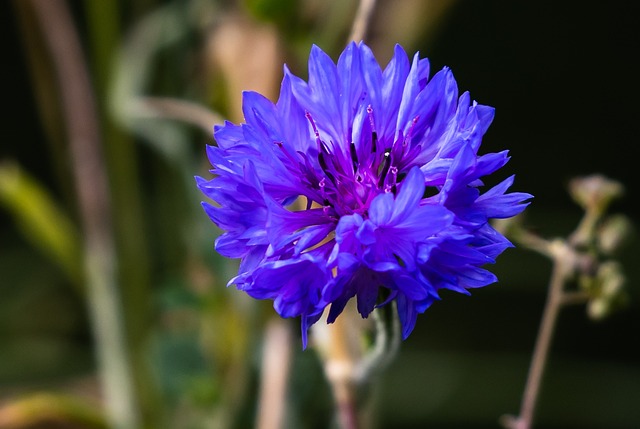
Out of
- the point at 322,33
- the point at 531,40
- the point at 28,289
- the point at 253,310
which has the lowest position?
the point at 253,310

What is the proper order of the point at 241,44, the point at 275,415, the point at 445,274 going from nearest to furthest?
the point at 445,274
the point at 275,415
the point at 241,44

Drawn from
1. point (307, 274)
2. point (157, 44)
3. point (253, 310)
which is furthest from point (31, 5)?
point (307, 274)

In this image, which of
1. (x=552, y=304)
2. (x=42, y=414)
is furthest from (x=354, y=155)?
(x=42, y=414)

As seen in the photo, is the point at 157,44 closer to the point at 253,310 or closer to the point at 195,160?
the point at 195,160

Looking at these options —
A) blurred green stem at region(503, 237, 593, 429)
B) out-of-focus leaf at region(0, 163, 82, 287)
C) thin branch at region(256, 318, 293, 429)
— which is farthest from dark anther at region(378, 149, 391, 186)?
out-of-focus leaf at region(0, 163, 82, 287)

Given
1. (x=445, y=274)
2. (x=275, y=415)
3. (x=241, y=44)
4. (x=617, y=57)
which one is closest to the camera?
(x=445, y=274)

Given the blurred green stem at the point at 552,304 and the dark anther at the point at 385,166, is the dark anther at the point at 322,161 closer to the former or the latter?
the dark anther at the point at 385,166

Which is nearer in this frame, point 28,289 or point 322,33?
point 322,33
